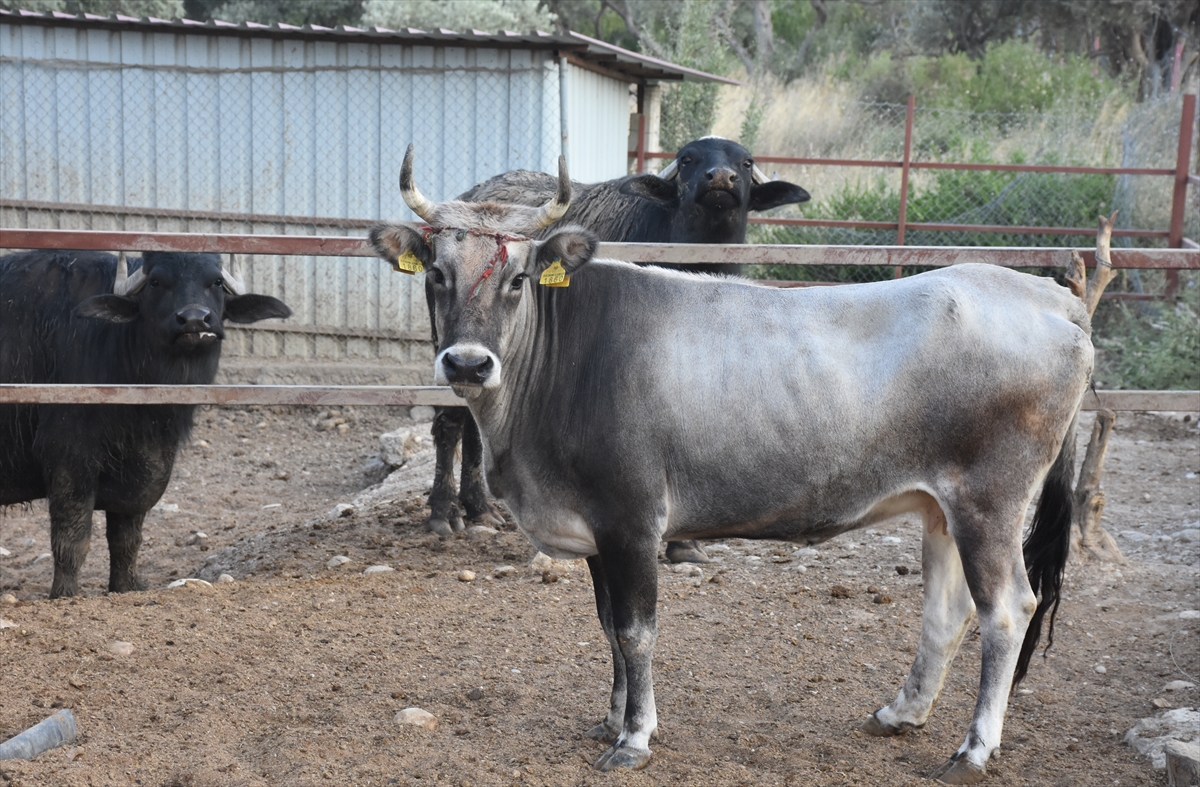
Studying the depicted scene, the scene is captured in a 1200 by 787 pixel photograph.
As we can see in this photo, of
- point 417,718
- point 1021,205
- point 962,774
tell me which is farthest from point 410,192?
point 1021,205

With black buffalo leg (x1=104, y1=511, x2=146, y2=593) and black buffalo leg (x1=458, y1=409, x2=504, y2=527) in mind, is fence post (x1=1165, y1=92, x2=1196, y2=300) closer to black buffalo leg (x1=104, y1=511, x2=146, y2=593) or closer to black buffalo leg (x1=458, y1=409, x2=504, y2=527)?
black buffalo leg (x1=458, y1=409, x2=504, y2=527)

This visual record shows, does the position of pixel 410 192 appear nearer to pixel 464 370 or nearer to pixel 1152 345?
pixel 464 370

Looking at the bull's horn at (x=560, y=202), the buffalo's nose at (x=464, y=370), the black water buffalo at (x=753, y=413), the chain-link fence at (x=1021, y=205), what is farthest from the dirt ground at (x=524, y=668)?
the chain-link fence at (x=1021, y=205)

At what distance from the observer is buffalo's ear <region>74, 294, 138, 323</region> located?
6109 millimetres

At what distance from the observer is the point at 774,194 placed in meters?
7.44

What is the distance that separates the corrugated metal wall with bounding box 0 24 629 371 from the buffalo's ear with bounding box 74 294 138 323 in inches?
211

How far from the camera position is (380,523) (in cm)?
752

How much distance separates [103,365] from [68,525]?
3.00 feet

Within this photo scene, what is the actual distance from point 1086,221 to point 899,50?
747 inches

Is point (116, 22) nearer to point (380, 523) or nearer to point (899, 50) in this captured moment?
point (380, 523)

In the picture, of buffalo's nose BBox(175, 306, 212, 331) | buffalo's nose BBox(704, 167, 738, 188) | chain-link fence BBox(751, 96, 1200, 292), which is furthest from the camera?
chain-link fence BBox(751, 96, 1200, 292)

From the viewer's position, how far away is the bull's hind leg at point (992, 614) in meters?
3.98

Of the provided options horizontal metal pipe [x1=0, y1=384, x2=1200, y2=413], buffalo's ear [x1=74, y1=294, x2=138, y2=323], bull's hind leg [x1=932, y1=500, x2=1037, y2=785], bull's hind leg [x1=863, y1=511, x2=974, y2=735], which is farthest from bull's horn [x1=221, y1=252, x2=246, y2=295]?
bull's hind leg [x1=932, y1=500, x2=1037, y2=785]

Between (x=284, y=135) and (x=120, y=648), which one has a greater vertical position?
(x=284, y=135)
